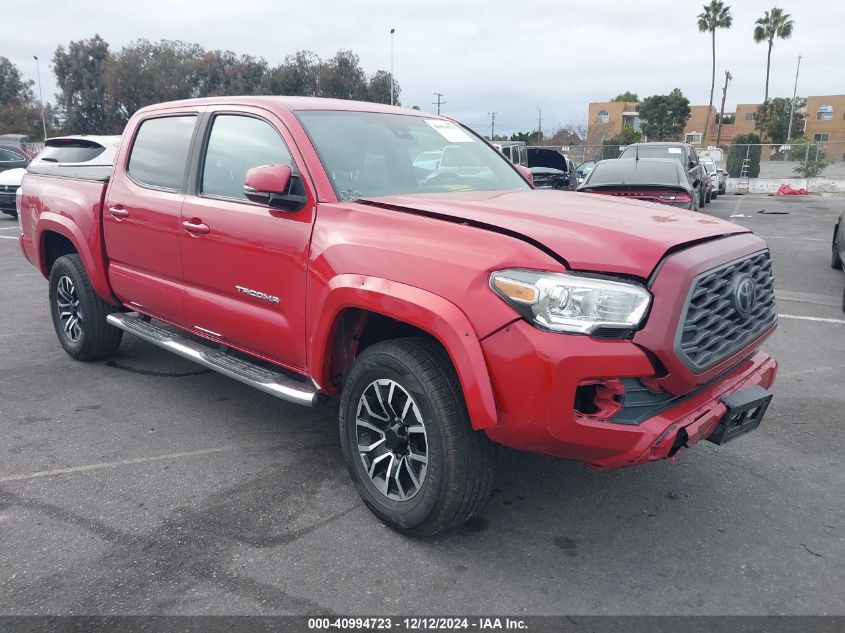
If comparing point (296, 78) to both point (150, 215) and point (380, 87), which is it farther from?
point (150, 215)

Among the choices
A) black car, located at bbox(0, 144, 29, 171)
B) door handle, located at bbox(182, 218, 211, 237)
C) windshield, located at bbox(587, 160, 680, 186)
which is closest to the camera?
door handle, located at bbox(182, 218, 211, 237)

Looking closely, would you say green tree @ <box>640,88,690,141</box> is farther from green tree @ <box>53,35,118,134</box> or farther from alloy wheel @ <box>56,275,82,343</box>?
alloy wheel @ <box>56,275,82,343</box>

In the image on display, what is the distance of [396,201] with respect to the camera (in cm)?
329

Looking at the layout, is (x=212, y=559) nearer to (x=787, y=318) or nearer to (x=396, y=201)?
(x=396, y=201)

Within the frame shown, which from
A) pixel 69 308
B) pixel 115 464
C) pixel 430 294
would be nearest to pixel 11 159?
pixel 69 308

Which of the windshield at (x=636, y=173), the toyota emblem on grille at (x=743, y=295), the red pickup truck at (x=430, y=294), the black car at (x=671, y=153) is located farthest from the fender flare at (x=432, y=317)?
the black car at (x=671, y=153)

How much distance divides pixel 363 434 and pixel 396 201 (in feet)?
3.58

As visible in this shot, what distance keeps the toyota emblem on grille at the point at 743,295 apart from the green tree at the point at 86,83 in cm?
5732

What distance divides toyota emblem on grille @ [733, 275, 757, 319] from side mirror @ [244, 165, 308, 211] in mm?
1974

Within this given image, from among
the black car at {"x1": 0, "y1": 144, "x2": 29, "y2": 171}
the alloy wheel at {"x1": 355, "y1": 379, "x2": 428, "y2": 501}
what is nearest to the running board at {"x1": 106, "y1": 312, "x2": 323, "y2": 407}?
the alloy wheel at {"x1": 355, "y1": 379, "x2": 428, "y2": 501}

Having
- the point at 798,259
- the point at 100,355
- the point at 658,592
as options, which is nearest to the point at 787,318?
the point at 798,259

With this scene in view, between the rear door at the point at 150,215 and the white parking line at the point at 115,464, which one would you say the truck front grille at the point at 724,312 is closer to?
the white parking line at the point at 115,464

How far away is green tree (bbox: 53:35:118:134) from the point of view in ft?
175

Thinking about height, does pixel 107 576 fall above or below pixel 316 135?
below
